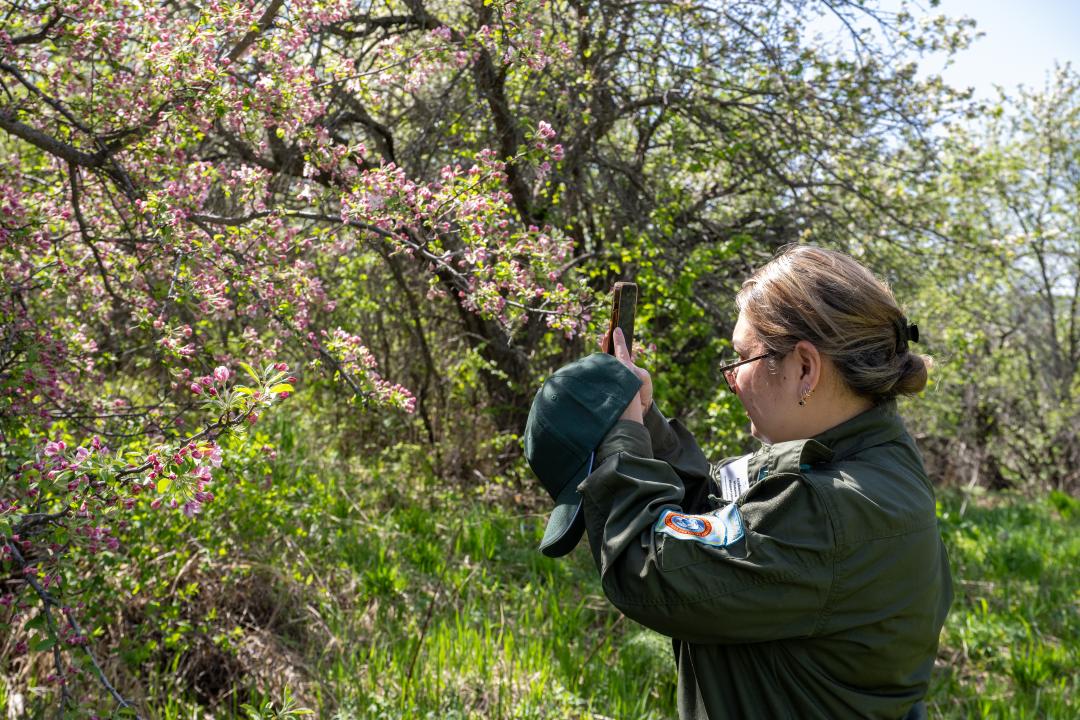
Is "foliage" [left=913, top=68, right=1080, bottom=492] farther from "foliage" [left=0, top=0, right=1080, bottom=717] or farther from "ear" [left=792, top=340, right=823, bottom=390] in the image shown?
"ear" [left=792, top=340, right=823, bottom=390]

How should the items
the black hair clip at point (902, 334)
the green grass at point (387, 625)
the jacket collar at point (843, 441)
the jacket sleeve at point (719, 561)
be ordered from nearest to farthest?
the jacket sleeve at point (719, 561) → the jacket collar at point (843, 441) → the black hair clip at point (902, 334) → the green grass at point (387, 625)

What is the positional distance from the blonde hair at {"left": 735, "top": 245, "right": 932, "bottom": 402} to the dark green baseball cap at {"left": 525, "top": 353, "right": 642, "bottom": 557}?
0.94ft

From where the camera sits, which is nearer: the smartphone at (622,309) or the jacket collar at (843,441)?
A: the jacket collar at (843,441)

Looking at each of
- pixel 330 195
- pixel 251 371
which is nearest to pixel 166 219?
pixel 330 195

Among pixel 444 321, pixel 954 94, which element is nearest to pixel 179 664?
pixel 444 321

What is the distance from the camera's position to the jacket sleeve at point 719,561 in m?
1.29

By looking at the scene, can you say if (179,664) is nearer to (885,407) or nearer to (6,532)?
(6,532)

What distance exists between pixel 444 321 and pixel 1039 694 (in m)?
4.44

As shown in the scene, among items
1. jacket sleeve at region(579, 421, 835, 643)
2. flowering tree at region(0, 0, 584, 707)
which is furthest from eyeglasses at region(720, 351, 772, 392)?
flowering tree at region(0, 0, 584, 707)

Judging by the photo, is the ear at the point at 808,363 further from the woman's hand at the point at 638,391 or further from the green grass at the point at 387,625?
the green grass at the point at 387,625

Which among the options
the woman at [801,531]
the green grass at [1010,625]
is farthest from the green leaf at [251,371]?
the green grass at [1010,625]

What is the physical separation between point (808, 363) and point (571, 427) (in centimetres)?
44

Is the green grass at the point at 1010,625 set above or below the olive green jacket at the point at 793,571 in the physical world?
below

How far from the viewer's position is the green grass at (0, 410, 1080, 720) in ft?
10.2
